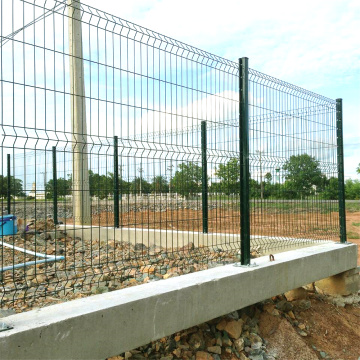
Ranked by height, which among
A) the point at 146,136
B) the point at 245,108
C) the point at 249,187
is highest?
the point at 245,108

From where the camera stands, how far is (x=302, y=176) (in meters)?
7.03

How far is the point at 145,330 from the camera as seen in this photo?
363 centimetres

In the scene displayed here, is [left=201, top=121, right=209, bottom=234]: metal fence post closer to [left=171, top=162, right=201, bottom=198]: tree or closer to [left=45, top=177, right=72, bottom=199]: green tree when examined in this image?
[left=171, top=162, right=201, bottom=198]: tree

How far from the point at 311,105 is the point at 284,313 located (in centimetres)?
346

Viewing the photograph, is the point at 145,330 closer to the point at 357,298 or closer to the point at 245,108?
the point at 245,108

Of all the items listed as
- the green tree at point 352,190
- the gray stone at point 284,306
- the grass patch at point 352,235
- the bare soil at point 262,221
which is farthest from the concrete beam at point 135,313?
the green tree at point 352,190

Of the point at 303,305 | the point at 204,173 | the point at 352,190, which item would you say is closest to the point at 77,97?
the point at 204,173

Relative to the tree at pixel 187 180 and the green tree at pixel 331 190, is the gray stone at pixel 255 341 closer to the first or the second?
the tree at pixel 187 180

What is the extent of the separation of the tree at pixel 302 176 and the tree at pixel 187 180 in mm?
1764

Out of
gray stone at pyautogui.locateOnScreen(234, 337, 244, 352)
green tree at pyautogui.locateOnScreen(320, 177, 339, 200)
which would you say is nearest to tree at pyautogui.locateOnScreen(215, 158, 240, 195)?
gray stone at pyautogui.locateOnScreen(234, 337, 244, 352)

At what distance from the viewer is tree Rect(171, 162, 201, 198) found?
4910 millimetres

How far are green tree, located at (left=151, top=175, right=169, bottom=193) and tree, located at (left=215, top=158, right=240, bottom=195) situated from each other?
0.90 m

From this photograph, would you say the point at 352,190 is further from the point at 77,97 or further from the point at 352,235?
the point at 77,97

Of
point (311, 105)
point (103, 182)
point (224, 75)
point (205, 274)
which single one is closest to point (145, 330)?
point (205, 274)
